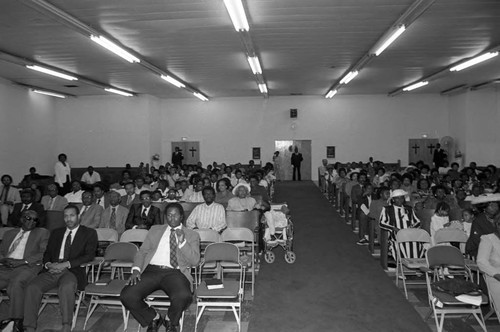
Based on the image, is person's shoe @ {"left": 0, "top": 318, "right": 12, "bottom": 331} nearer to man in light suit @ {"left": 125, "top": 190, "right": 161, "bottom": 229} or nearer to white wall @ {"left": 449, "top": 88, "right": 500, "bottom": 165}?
man in light suit @ {"left": 125, "top": 190, "right": 161, "bottom": 229}

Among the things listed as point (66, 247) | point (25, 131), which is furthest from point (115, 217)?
point (25, 131)

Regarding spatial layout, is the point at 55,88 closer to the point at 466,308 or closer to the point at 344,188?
the point at 344,188

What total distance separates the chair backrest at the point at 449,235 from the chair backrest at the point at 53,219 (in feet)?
21.1

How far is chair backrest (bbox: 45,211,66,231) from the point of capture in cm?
743

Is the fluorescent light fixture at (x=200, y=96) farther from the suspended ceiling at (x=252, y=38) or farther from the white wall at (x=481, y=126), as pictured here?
the white wall at (x=481, y=126)

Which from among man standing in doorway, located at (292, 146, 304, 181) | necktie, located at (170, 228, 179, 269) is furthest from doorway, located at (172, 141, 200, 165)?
necktie, located at (170, 228, 179, 269)

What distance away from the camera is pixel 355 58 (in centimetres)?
1171

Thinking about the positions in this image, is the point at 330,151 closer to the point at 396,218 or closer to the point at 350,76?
the point at 350,76

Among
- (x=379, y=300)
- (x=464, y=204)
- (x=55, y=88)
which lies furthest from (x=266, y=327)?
(x=55, y=88)

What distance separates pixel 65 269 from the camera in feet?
17.1

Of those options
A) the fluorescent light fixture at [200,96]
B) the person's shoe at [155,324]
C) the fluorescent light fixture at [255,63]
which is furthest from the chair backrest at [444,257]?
the fluorescent light fixture at [200,96]

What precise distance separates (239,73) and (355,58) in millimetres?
4091

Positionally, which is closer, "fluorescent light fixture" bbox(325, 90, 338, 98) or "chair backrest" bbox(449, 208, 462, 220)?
"chair backrest" bbox(449, 208, 462, 220)

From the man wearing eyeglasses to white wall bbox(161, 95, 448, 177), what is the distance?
15248 mm
